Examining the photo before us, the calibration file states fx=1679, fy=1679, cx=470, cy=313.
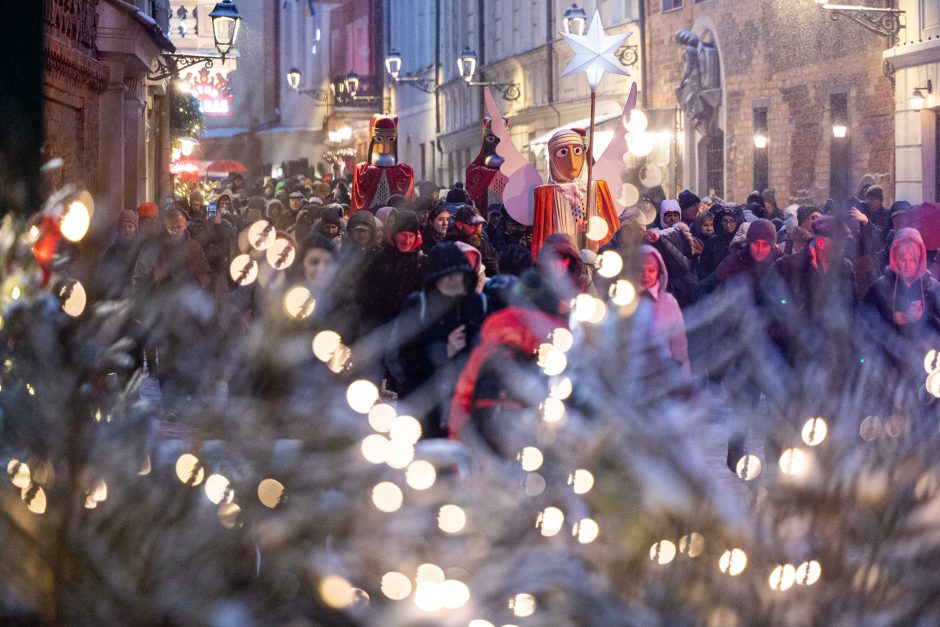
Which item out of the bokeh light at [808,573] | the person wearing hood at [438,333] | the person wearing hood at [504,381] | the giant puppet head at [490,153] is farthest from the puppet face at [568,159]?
the bokeh light at [808,573]

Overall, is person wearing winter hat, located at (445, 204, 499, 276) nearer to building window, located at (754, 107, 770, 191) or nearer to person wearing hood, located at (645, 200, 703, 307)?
person wearing hood, located at (645, 200, 703, 307)

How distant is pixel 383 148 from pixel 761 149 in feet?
36.2

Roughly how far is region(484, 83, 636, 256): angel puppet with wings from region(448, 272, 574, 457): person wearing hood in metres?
4.81

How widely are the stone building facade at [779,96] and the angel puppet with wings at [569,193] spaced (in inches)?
483

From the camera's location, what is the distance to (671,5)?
3194 cm

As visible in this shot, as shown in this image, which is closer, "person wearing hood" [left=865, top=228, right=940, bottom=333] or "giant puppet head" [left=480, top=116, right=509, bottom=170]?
"person wearing hood" [left=865, top=228, right=940, bottom=333]

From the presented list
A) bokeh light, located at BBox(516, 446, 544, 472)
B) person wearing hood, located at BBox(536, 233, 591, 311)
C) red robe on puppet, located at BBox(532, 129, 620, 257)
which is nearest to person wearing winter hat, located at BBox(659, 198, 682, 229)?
red robe on puppet, located at BBox(532, 129, 620, 257)

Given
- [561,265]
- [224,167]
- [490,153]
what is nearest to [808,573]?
[561,265]

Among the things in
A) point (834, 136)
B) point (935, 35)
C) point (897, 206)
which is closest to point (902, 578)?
point (897, 206)

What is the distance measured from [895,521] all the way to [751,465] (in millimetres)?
1955

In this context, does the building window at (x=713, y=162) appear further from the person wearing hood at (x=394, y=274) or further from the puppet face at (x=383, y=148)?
the person wearing hood at (x=394, y=274)

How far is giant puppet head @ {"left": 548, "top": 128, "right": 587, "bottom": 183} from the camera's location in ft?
39.5

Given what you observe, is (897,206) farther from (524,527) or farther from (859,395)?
(524,527)

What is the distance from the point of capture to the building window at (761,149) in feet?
92.4
